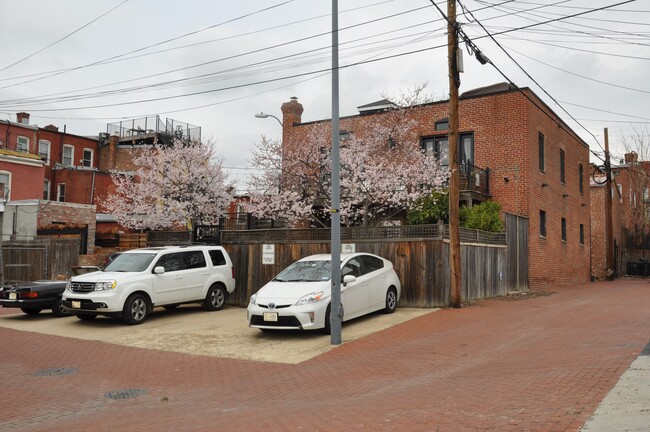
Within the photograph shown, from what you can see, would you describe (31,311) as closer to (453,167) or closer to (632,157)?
(453,167)

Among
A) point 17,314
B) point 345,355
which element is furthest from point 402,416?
point 17,314

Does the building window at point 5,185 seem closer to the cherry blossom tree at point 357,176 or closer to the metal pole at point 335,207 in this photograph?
the cherry blossom tree at point 357,176

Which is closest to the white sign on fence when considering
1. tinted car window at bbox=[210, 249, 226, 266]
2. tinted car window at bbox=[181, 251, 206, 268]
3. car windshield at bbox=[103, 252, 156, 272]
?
tinted car window at bbox=[210, 249, 226, 266]

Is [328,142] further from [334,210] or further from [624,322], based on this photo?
[624,322]

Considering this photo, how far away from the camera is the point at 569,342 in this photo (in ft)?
31.0

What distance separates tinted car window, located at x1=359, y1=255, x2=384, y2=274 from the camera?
13008mm

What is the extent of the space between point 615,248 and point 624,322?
95.1ft

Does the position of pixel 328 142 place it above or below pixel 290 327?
above

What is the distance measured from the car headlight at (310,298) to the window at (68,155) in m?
37.7

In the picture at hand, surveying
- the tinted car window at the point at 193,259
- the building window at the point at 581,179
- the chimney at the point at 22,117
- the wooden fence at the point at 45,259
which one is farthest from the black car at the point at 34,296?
the chimney at the point at 22,117

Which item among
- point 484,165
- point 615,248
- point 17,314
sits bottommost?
point 17,314

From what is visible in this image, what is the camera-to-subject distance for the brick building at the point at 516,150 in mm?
21375

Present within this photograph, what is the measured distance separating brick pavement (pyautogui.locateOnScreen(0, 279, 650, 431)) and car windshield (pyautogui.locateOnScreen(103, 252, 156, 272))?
2.37 metres

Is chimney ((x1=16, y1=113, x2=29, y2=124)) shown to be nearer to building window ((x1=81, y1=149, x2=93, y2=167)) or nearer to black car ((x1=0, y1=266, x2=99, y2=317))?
building window ((x1=81, y1=149, x2=93, y2=167))
